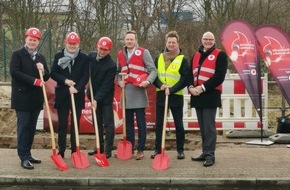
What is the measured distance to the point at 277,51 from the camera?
9367 millimetres

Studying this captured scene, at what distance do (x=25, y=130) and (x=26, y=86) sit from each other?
0.68m

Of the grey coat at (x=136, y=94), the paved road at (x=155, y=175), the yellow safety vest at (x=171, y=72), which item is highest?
the yellow safety vest at (x=171, y=72)

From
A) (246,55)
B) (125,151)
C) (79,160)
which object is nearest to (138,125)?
(125,151)

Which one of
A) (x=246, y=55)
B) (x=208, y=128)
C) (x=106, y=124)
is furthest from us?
(x=246, y=55)

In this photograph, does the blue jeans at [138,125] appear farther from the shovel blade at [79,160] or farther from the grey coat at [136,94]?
the shovel blade at [79,160]

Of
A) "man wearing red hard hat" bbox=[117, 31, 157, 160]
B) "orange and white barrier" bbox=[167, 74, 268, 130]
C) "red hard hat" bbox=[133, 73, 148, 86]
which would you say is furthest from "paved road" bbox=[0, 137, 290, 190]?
"orange and white barrier" bbox=[167, 74, 268, 130]

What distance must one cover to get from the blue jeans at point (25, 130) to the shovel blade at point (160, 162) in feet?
6.39

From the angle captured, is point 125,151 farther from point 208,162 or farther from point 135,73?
point 208,162

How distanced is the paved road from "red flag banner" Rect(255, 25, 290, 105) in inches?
74.0

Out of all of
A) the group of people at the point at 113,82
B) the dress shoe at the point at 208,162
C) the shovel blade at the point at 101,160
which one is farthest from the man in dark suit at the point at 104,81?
the dress shoe at the point at 208,162

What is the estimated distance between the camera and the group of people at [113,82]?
23.9 ft

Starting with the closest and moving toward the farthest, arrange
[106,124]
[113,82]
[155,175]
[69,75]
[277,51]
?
[155,175] → [69,75] → [113,82] → [106,124] → [277,51]

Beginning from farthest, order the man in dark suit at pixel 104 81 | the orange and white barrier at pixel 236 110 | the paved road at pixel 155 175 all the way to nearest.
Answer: the orange and white barrier at pixel 236 110 < the man in dark suit at pixel 104 81 < the paved road at pixel 155 175

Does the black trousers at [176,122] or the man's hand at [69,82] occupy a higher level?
the man's hand at [69,82]
